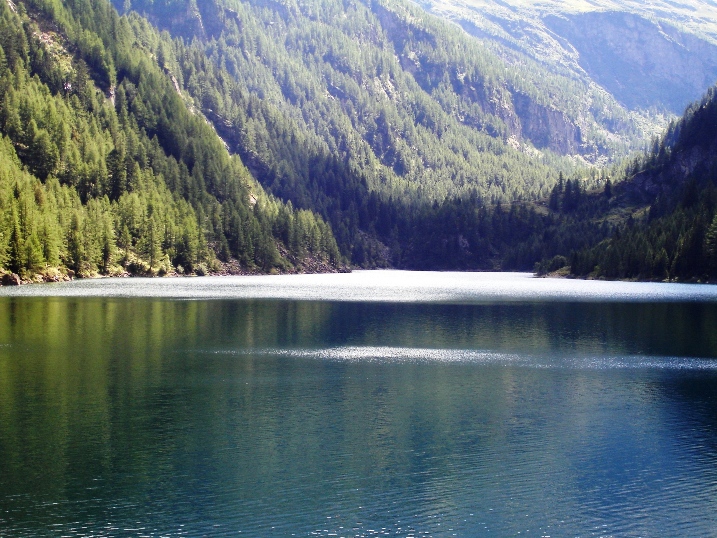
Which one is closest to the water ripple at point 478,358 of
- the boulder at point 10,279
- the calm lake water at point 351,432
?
the calm lake water at point 351,432

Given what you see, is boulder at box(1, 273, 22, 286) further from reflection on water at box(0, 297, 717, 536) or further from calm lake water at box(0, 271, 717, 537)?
reflection on water at box(0, 297, 717, 536)

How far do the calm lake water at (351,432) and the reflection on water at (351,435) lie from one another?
0.15 meters

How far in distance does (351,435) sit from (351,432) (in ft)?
2.05

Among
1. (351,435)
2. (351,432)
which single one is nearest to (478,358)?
(351,432)

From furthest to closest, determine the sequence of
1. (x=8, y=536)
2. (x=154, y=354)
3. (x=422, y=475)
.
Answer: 1. (x=154, y=354)
2. (x=422, y=475)
3. (x=8, y=536)

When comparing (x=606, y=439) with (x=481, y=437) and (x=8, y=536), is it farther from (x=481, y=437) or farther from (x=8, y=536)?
(x=8, y=536)

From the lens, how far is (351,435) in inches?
1740

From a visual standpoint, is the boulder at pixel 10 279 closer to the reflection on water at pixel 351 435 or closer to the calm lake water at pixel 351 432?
the calm lake water at pixel 351 432

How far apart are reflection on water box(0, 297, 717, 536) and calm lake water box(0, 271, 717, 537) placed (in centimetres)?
15

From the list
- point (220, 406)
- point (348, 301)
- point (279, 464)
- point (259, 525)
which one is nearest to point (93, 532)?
point (259, 525)

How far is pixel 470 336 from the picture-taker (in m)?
87.4

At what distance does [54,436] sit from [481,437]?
21912 mm

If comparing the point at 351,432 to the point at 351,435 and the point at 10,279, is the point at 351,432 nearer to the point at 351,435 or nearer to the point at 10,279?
the point at 351,435

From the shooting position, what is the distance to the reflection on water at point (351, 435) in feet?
107
